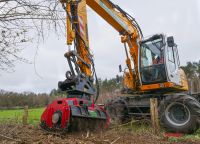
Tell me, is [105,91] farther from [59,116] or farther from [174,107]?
[59,116]

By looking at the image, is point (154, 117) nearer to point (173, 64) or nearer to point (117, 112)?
point (117, 112)

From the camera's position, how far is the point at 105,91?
1016 inches

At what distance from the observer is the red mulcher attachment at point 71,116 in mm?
7254

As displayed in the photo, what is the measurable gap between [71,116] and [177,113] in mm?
4027

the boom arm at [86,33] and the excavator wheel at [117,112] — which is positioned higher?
the boom arm at [86,33]

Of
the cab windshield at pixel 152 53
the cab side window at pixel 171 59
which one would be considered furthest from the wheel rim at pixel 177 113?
the cab windshield at pixel 152 53

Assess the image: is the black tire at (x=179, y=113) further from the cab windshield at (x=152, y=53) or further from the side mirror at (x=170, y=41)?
the side mirror at (x=170, y=41)

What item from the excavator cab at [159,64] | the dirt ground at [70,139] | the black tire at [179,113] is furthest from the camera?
the excavator cab at [159,64]

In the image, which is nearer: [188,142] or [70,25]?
[188,142]

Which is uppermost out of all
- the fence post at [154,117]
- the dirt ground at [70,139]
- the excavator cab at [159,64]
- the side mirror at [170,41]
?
the side mirror at [170,41]

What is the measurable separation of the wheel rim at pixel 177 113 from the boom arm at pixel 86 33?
1.81 m

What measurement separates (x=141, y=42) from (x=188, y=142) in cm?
443

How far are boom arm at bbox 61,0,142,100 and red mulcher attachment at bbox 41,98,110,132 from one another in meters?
0.86

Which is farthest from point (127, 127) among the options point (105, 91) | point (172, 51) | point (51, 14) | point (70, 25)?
point (105, 91)
